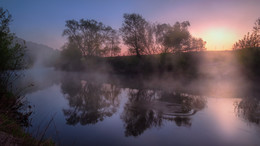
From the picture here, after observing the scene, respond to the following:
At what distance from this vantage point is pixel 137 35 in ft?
132

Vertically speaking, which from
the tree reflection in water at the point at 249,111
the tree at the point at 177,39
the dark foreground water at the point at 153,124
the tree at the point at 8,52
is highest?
the tree at the point at 177,39

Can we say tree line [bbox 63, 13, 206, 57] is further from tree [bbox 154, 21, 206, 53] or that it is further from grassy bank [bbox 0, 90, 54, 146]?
grassy bank [bbox 0, 90, 54, 146]

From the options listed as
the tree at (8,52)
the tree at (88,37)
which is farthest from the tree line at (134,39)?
→ the tree at (8,52)

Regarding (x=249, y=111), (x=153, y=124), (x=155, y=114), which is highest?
(x=249, y=111)

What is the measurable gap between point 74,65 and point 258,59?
5403 centimetres

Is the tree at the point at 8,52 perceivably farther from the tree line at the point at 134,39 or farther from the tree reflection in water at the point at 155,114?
the tree line at the point at 134,39

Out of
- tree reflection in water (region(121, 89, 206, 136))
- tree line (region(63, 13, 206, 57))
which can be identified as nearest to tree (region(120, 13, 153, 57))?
tree line (region(63, 13, 206, 57))

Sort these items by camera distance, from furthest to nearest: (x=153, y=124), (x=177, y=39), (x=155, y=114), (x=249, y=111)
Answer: (x=177, y=39), (x=249, y=111), (x=155, y=114), (x=153, y=124)

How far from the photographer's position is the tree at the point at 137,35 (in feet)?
131

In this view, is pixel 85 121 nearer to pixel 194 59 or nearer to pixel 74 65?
pixel 194 59

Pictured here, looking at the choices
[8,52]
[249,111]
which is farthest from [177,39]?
[8,52]

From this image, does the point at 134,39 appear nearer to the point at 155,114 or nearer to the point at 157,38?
the point at 157,38

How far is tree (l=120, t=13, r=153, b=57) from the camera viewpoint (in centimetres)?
3981

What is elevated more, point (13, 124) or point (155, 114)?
point (13, 124)
